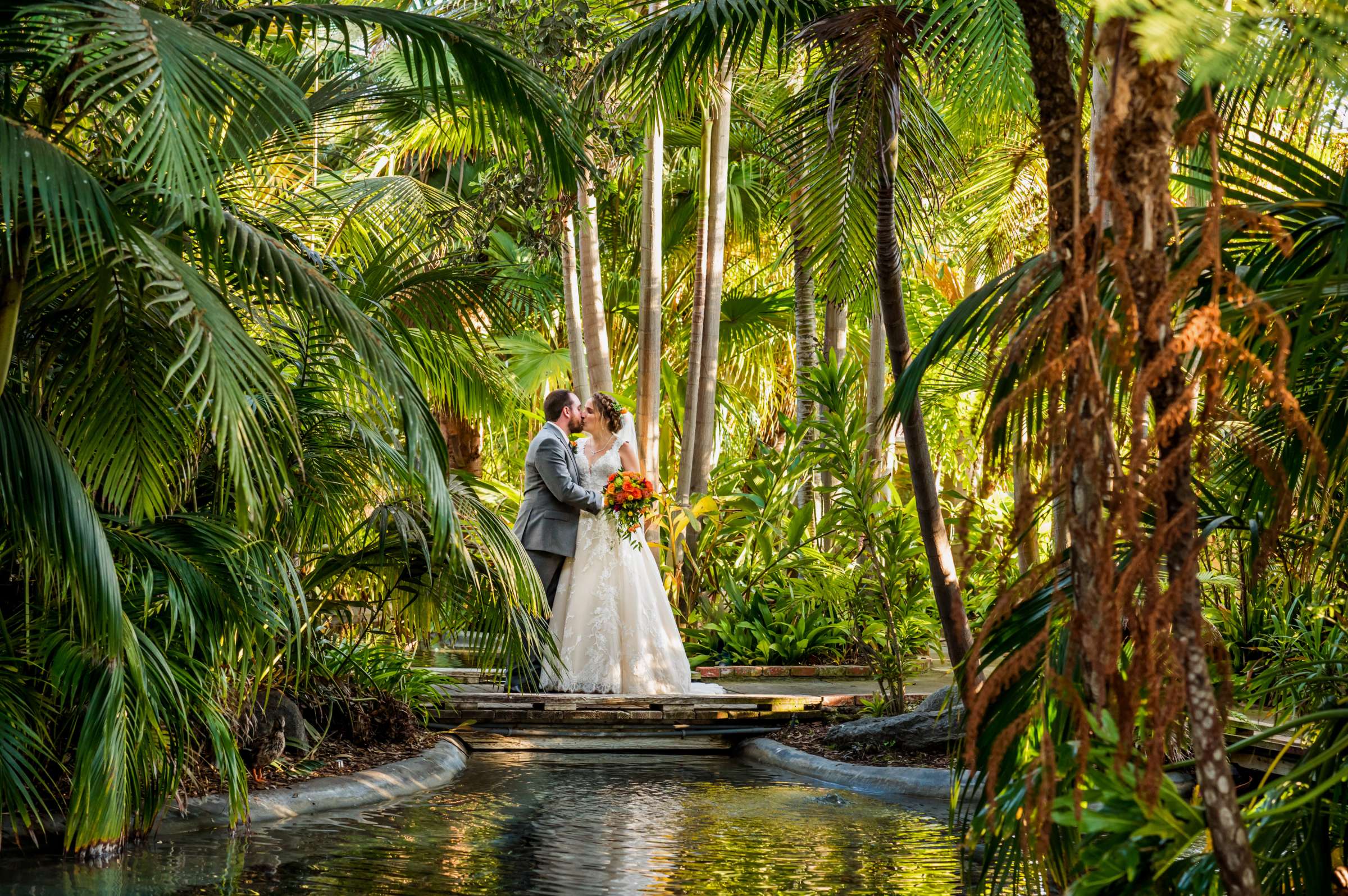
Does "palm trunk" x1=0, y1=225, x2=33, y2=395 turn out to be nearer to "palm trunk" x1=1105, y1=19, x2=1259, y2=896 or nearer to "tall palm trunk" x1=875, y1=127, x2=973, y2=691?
"palm trunk" x1=1105, y1=19, x2=1259, y2=896

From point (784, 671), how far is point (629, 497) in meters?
2.82

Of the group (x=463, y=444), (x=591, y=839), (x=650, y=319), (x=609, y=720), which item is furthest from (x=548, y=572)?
(x=463, y=444)

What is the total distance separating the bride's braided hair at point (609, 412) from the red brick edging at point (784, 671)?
7.71 ft

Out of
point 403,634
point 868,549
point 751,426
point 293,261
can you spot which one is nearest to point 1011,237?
point 751,426

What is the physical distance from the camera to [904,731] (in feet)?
24.3

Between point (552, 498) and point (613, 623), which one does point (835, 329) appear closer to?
point (552, 498)

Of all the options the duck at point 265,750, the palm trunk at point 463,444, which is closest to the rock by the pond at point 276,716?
the duck at point 265,750

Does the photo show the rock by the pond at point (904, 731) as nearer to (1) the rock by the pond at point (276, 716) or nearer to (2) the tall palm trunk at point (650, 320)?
(1) the rock by the pond at point (276, 716)

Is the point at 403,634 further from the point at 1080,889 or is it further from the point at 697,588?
the point at 1080,889

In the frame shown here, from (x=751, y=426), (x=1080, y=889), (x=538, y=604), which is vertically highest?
(x=751, y=426)

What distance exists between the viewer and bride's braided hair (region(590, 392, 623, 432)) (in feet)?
31.2

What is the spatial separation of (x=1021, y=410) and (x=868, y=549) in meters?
5.65

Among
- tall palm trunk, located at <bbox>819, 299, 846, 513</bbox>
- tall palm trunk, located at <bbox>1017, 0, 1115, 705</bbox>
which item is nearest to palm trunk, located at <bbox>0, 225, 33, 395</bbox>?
tall palm trunk, located at <bbox>1017, 0, 1115, 705</bbox>

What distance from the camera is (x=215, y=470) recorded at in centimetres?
568
